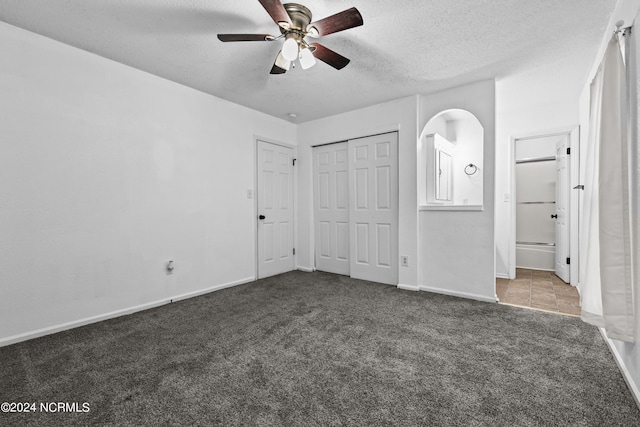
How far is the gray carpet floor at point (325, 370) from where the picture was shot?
1.46 metres

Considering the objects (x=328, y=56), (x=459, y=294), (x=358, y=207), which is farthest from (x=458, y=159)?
(x=328, y=56)

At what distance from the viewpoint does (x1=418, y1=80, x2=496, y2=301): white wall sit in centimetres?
313

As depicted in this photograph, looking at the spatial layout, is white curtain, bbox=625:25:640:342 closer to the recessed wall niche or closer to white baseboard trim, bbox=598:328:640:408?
white baseboard trim, bbox=598:328:640:408

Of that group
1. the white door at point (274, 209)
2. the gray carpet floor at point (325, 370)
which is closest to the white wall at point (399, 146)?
the white door at point (274, 209)

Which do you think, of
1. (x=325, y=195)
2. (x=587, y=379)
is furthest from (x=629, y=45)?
(x=325, y=195)

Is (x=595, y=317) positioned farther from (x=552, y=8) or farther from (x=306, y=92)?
(x=306, y=92)

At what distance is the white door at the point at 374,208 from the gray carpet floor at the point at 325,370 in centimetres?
109

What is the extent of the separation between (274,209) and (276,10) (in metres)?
2.99

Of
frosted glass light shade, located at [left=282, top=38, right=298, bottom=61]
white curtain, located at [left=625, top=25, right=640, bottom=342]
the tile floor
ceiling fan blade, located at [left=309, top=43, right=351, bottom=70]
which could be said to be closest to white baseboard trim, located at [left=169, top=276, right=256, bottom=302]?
frosted glass light shade, located at [left=282, top=38, right=298, bottom=61]

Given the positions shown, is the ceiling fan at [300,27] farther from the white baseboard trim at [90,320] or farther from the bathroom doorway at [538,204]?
the bathroom doorway at [538,204]

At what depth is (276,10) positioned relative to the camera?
1.74 metres

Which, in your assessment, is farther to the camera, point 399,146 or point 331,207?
point 331,207

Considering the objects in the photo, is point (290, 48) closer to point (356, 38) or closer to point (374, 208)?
point (356, 38)

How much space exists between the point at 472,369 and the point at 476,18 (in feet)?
8.22
